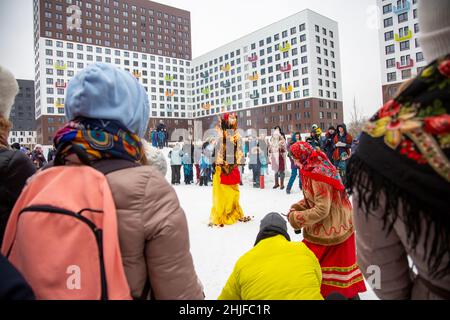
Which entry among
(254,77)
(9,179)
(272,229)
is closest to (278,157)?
(272,229)

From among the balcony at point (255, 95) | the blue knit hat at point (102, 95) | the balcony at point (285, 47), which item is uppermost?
the balcony at point (285, 47)

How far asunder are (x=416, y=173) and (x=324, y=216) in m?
1.98

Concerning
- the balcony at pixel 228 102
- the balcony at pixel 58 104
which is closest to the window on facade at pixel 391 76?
the balcony at pixel 228 102

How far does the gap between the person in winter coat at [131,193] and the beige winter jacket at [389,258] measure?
0.65 meters

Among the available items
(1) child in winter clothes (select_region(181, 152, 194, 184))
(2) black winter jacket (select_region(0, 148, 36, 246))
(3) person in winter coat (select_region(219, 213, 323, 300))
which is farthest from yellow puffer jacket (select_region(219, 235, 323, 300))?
(1) child in winter clothes (select_region(181, 152, 194, 184))

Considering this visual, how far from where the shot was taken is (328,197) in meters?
2.78

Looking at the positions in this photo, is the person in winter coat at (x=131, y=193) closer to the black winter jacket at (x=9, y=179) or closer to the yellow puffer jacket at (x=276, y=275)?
the yellow puffer jacket at (x=276, y=275)

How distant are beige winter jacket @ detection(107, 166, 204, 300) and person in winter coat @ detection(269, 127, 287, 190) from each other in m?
9.50

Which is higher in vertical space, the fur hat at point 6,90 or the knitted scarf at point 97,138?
the fur hat at point 6,90

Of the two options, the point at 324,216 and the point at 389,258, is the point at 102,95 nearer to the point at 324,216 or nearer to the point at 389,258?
the point at 389,258

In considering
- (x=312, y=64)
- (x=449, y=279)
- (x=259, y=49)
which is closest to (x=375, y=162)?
(x=449, y=279)

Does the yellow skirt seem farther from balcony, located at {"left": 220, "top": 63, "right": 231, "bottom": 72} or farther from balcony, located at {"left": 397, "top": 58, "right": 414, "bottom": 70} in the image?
balcony, located at {"left": 220, "top": 63, "right": 231, "bottom": 72}

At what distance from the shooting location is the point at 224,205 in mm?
6340

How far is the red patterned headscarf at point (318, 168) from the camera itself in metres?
2.85
